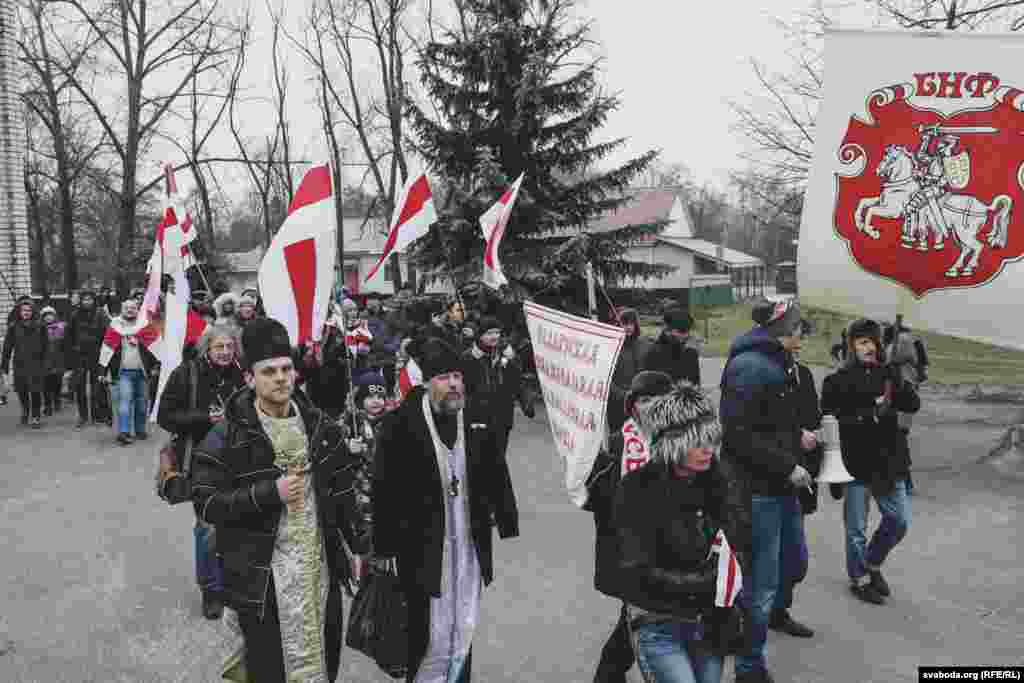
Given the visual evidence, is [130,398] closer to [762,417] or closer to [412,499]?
[412,499]

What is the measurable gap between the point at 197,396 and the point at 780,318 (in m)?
3.46

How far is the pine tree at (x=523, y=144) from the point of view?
13.8m

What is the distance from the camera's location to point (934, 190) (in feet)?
16.0

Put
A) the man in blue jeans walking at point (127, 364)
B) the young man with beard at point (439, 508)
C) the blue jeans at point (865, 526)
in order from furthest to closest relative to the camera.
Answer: the man in blue jeans walking at point (127, 364) < the blue jeans at point (865, 526) < the young man with beard at point (439, 508)

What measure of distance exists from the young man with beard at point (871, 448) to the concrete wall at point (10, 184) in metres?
17.8

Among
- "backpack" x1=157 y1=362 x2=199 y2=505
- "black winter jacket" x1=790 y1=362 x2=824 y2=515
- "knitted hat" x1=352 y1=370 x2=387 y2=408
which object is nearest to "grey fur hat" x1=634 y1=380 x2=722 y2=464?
"black winter jacket" x1=790 y1=362 x2=824 y2=515

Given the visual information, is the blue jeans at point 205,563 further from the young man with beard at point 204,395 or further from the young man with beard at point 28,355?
the young man with beard at point 28,355

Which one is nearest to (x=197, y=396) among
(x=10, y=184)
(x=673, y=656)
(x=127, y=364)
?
(x=673, y=656)

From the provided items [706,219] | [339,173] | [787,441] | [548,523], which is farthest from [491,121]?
[706,219]

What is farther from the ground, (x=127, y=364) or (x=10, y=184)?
(x=10, y=184)

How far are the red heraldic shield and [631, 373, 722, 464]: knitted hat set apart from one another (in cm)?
237

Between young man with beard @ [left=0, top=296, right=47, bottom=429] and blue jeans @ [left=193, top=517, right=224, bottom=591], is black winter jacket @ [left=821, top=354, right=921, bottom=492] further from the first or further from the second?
young man with beard @ [left=0, top=296, right=47, bottom=429]

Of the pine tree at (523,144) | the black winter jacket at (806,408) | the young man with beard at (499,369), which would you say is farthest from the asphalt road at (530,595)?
the pine tree at (523,144)

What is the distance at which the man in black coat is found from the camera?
7191 mm
